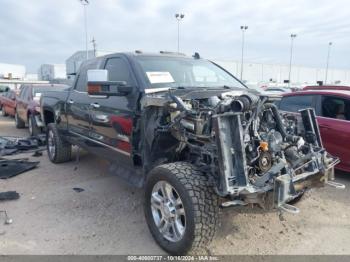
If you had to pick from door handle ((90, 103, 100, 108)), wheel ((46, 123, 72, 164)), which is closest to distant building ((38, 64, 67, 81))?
wheel ((46, 123, 72, 164))

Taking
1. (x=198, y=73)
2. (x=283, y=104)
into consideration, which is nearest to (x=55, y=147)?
(x=198, y=73)

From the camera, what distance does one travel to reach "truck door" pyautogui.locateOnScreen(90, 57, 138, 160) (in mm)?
4234

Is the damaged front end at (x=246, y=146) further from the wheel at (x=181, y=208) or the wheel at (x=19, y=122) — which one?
the wheel at (x=19, y=122)

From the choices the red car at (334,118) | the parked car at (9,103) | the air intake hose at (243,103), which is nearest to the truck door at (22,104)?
the parked car at (9,103)

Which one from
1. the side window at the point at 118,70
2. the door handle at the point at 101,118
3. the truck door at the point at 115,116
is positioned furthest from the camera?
the door handle at the point at 101,118

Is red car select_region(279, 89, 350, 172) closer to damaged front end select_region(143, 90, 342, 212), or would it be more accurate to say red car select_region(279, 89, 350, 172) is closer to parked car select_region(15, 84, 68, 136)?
damaged front end select_region(143, 90, 342, 212)

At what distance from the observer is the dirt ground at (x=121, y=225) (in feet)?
11.7

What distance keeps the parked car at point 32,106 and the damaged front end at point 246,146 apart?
614 cm

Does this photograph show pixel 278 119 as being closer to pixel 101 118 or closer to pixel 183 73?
pixel 183 73

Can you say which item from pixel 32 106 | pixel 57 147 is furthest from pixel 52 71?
pixel 57 147

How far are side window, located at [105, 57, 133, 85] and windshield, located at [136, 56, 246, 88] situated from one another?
209 millimetres

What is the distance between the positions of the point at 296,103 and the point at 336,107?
811mm

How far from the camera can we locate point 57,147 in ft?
22.6

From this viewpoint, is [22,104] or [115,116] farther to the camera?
[22,104]
